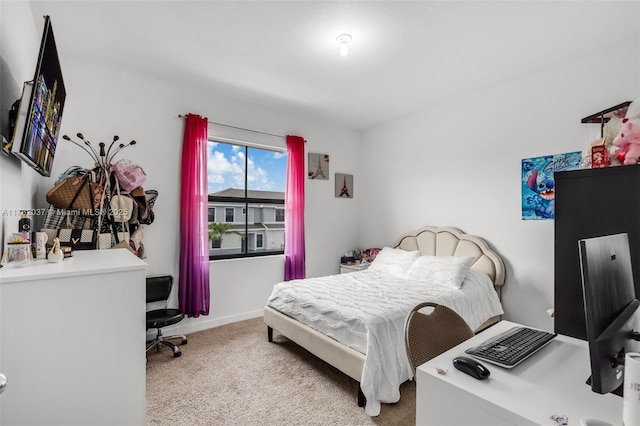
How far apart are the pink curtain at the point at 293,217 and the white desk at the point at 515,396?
306 centimetres

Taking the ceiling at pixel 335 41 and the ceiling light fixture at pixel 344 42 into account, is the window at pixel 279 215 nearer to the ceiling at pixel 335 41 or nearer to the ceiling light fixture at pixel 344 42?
the ceiling at pixel 335 41

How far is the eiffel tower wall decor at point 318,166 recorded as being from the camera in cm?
440

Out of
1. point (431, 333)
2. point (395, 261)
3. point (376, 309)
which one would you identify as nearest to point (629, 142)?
point (431, 333)

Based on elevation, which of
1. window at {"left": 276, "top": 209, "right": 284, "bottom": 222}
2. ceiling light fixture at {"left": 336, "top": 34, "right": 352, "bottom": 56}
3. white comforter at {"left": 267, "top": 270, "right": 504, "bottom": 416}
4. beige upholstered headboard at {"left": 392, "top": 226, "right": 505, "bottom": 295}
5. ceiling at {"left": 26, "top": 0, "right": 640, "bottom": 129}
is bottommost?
white comforter at {"left": 267, "top": 270, "right": 504, "bottom": 416}

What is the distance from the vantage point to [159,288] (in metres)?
3.02

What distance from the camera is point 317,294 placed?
279cm

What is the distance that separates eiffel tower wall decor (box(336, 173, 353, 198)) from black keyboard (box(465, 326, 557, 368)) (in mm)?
3508

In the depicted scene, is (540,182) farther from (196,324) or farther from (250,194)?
(196,324)

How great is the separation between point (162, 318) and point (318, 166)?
2762mm

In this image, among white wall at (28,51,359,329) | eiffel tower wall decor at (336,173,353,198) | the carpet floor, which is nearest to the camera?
the carpet floor

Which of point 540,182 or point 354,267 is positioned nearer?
point 540,182

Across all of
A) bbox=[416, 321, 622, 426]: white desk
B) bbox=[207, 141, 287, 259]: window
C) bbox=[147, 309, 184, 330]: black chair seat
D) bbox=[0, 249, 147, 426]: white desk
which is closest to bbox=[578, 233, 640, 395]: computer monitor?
bbox=[416, 321, 622, 426]: white desk

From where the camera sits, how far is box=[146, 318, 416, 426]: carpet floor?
1.95 meters

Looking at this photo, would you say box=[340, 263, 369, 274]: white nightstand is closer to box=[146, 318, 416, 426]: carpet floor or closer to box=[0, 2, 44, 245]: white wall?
box=[146, 318, 416, 426]: carpet floor
